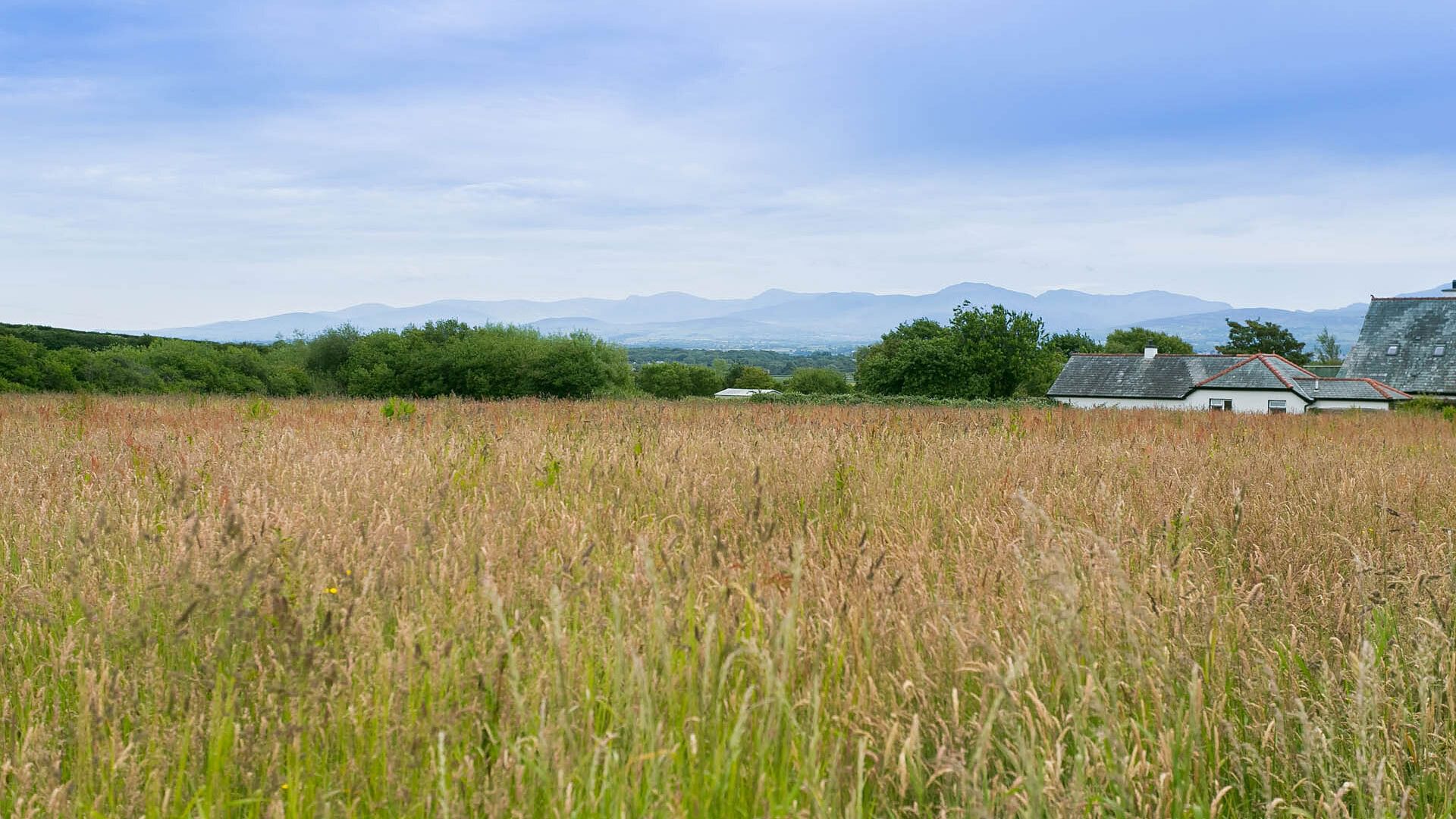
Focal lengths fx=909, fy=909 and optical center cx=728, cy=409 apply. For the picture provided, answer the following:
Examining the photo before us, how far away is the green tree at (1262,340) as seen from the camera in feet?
328

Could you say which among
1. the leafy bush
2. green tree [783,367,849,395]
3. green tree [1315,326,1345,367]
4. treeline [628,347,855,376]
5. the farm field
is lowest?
green tree [783,367,849,395]

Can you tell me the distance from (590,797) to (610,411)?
10654 millimetres

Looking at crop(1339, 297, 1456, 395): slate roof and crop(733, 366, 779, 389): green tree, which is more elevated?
crop(1339, 297, 1456, 395): slate roof

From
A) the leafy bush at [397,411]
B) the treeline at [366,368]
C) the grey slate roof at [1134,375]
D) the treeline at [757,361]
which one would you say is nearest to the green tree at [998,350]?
the grey slate roof at [1134,375]

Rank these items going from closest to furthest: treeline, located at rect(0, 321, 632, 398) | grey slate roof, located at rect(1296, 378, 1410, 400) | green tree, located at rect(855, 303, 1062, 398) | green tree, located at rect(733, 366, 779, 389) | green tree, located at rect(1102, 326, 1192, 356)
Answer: treeline, located at rect(0, 321, 632, 398) → grey slate roof, located at rect(1296, 378, 1410, 400) → green tree, located at rect(855, 303, 1062, 398) → green tree, located at rect(1102, 326, 1192, 356) → green tree, located at rect(733, 366, 779, 389)

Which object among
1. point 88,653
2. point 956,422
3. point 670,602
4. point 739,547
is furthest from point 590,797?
point 956,422

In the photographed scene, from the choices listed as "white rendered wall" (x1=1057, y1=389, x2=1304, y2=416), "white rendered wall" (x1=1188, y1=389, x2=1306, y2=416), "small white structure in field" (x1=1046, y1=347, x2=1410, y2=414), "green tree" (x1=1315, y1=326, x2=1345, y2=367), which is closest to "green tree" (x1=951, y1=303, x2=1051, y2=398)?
"small white structure in field" (x1=1046, y1=347, x2=1410, y2=414)

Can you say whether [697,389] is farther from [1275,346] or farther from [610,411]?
[610,411]

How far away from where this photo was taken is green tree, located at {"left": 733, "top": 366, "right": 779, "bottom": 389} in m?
142

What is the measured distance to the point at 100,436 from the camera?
315 inches

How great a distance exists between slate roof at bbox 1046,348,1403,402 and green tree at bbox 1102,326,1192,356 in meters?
55.0

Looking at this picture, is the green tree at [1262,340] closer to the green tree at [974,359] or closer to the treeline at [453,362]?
the treeline at [453,362]

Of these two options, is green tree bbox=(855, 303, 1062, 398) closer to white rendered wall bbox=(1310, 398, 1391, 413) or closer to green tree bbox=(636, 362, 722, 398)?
white rendered wall bbox=(1310, 398, 1391, 413)

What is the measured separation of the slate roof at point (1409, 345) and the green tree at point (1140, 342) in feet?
204
